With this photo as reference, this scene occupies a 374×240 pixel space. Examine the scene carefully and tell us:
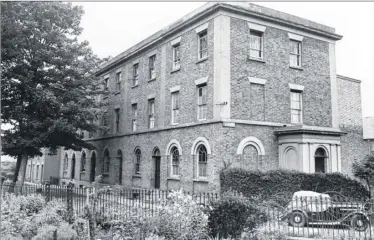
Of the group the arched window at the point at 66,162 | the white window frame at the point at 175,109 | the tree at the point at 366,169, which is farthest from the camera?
the arched window at the point at 66,162

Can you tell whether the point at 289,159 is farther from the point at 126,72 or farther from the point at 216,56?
the point at 126,72

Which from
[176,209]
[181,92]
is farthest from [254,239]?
[181,92]

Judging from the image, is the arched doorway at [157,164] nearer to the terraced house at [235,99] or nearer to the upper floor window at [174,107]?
the terraced house at [235,99]

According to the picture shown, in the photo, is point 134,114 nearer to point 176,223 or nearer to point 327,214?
point 327,214

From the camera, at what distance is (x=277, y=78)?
20.2 metres

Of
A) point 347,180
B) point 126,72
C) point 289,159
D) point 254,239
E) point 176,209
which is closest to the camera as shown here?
point 176,209

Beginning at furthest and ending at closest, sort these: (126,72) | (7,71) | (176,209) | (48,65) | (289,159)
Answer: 1. (126,72)
2. (48,65)
3. (7,71)
4. (289,159)
5. (176,209)

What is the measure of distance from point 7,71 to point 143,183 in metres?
11.1

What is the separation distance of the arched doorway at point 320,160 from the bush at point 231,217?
38.0 feet

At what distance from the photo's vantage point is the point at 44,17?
72.4 ft

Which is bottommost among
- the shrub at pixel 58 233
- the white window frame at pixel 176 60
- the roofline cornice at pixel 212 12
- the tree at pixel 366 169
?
the shrub at pixel 58 233

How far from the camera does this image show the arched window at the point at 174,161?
21172 millimetres

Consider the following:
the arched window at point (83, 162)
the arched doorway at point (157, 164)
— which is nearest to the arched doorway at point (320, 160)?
the arched doorway at point (157, 164)

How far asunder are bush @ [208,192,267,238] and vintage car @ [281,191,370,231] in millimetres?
2617
